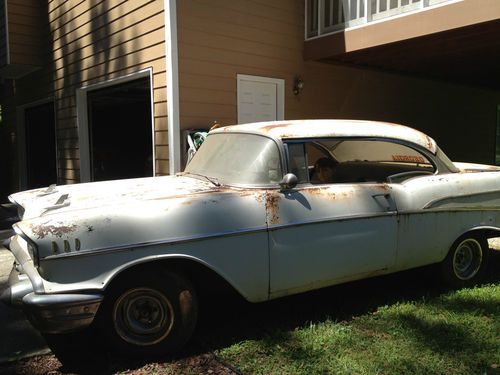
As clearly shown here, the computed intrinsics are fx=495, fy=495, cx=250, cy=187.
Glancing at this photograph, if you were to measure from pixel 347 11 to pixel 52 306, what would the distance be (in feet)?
20.7

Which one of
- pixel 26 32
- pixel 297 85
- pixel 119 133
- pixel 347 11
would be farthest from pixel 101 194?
pixel 26 32

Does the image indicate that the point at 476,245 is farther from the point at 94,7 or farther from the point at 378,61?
the point at 94,7

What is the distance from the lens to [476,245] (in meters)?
4.68

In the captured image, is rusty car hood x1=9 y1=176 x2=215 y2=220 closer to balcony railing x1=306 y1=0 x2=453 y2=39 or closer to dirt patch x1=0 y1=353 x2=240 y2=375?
dirt patch x1=0 y1=353 x2=240 y2=375

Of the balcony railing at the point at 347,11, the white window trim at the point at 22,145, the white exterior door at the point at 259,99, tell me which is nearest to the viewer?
the balcony railing at the point at 347,11

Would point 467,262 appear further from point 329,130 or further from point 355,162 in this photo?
point 329,130

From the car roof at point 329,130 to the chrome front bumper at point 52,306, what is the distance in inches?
69.7

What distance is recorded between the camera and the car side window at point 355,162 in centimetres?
380

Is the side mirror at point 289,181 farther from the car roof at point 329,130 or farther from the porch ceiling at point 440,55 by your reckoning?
the porch ceiling at point 440,55

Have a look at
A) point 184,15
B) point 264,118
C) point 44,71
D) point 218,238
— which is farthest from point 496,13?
point 44,71

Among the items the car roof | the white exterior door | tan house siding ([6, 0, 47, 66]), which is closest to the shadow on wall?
tan house siding ([6, 0, 47, 66])

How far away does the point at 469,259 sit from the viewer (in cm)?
470

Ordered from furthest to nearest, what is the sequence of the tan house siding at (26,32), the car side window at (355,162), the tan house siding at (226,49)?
the tan house siding at (26,32)
the tan house siding at (226,49)
the car side window at (355,162)

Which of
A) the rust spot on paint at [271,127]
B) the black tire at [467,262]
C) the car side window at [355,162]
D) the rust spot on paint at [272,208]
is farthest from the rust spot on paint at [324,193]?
the black tire at [467,262]
